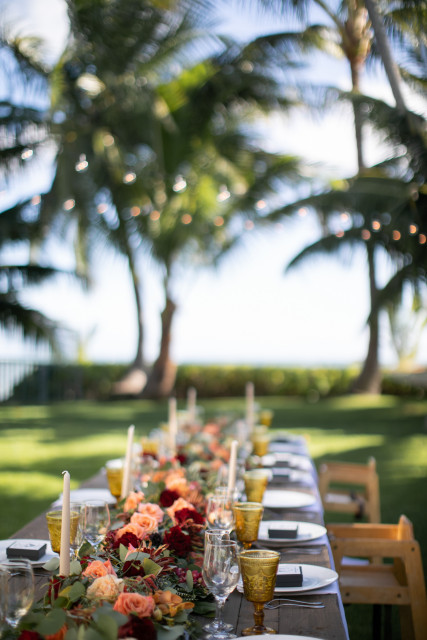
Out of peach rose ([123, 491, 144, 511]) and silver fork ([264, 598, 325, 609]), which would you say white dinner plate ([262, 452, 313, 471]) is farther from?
silver fork ([264, 598, 325, 609])

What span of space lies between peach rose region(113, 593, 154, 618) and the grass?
7.49 ft

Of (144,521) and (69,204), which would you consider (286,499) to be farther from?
(69,204)

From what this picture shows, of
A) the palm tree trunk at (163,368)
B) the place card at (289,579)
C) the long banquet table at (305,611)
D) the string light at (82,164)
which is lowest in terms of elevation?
the long banquet table at (305,611)

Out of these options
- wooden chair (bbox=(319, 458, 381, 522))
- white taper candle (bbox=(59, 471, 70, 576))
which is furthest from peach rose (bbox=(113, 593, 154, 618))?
wooden chair (bbox=(319, 458, 381, 522))

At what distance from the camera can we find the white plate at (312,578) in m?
2.04

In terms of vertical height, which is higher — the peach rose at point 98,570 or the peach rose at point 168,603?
the peach rose at point 98,570

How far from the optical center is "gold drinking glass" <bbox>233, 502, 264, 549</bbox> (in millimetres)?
2301

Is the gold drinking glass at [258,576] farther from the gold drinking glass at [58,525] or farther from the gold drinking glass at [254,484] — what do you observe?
the gold drinking glass at [254,484]

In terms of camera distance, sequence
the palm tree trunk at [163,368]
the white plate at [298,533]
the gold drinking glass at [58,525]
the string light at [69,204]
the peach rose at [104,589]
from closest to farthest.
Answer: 1. the peach rose at [104,589]
2. the gold drinking glass at [58,525]
3. the white plate at [298,533]
4. the string light at [69,204]
5. the palm tree trunk at [163,368]

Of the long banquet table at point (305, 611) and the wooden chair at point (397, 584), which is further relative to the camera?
the wooden chair at point (397, 584)

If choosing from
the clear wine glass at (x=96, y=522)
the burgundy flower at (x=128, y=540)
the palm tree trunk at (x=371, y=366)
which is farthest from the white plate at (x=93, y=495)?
the palm tree trunk at (x=371, y=366)

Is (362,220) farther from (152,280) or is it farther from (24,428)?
(24,428)

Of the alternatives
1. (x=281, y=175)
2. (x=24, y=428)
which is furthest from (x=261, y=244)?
(x=24, y=428)

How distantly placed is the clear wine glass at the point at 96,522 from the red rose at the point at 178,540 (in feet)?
0.69
